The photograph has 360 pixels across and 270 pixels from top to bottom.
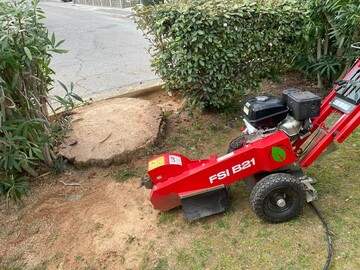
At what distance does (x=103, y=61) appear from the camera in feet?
23.2

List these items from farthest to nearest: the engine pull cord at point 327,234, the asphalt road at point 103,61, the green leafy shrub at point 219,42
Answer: the asphalt road at point 103,61 → the green leafy shrub at point 219,42 → the engine pull cord at point 327,234

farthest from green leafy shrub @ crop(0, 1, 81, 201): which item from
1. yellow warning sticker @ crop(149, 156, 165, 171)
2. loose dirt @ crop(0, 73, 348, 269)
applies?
yellow warning sticker @ crop(149, 156, 165, 171)

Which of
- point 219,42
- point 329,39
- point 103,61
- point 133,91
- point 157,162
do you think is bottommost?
point 103,61

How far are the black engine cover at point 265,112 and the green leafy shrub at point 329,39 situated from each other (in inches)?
67.4

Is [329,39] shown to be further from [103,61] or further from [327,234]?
[103,61]

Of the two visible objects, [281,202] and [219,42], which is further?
[219,42]

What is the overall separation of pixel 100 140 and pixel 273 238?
197 cm

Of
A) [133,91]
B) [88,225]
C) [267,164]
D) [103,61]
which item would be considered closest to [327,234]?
[267,164]

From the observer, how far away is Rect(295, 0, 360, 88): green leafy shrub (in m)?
3.43

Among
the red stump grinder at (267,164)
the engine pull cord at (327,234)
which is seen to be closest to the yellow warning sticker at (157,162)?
the red stump grinder at (267,164)

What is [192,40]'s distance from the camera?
10.4 feet

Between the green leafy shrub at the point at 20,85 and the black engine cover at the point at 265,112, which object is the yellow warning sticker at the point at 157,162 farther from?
the green leafy shrub at the point at 20,85

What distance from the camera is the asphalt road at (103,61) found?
5473 mm

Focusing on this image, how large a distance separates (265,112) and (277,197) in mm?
603
